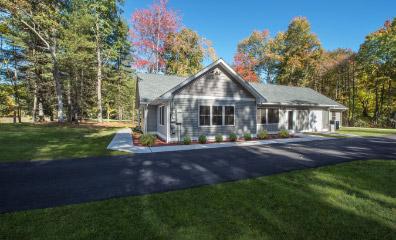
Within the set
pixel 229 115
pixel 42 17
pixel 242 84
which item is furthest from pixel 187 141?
pixel 42 17

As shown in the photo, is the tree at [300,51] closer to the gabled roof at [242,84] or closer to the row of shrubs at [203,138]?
the gabled roof at [242,84]

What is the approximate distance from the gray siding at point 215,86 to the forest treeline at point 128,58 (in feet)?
54.6

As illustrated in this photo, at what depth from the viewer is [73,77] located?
106 ft

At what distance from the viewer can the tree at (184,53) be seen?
3378cm

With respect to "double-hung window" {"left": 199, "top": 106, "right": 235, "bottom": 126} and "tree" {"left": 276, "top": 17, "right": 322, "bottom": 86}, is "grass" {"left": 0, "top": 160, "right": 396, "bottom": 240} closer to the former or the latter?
"double-hung window" {"left": 199, "top": 106, "right": 235, "bottom": 126}

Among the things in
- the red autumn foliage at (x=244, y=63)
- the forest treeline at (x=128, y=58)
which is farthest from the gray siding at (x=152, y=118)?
the red autumn foliage at (x=244, y=63)

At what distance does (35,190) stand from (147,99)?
11525mm

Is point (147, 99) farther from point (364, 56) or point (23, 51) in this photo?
point (364, 56)

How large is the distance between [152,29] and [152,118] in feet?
59.1

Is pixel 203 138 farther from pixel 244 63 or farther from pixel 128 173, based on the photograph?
pixel 244 63

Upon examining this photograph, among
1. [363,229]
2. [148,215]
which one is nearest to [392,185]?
[363,229]

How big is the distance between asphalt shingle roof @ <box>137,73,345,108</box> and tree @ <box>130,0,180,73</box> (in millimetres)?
11819

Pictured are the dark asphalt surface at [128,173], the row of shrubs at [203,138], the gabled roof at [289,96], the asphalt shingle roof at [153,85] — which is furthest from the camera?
the gabled roof at [289,96]

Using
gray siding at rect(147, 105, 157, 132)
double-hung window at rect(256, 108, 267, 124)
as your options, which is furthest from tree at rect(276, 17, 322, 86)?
gray siding at rect(147, 105, 157, 132)
